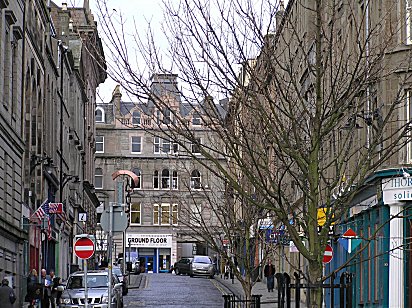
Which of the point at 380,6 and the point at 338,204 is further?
the point at 380,6

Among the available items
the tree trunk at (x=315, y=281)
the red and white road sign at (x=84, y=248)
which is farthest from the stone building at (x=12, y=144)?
the tree trunk at (x=315, y=281)

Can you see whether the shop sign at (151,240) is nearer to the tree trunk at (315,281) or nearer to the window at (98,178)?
the window at (98,178)

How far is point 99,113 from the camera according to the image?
115875mm

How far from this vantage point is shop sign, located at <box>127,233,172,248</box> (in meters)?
115

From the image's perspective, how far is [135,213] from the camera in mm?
116125

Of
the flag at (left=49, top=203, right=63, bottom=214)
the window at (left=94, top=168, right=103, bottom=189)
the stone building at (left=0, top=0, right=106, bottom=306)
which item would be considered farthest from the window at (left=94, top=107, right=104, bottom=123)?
the flag at (left=49, top=203, right=63, bottom=214)

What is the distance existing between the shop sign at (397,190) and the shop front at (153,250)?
80.4 m

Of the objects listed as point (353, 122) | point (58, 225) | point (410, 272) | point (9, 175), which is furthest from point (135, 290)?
point (353, 122)

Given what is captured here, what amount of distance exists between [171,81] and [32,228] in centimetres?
3364

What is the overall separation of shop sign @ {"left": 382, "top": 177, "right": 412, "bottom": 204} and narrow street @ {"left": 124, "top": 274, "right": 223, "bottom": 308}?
12516 millimetres

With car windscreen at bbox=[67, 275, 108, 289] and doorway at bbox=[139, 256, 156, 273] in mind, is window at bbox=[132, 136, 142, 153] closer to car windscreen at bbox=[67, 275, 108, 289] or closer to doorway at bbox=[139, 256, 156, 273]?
doorway at bbox=[139, 256, 156, 273]

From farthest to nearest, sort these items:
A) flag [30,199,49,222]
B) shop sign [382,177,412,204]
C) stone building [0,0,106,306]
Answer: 1. flag [30,199,49,222]
2. stone building [0,0,106,306]
3. shop sign [382,177,412,204]

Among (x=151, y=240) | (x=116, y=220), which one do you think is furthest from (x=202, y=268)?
(x=116, y=220)

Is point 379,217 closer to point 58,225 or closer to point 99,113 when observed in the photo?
point 58,225
